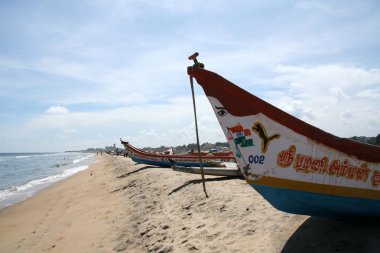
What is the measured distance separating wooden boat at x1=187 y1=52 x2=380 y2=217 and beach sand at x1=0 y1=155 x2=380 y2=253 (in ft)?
1.76

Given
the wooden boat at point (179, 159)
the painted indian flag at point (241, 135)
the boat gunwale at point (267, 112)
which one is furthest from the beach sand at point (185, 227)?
the wooden boat at point (179, 159)

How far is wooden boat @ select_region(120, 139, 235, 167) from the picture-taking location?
19844 millimetres

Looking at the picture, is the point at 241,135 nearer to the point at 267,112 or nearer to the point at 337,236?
the point at 267,112

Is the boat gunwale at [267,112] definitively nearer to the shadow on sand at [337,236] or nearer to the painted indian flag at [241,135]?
the painted indian flag at [241,135]

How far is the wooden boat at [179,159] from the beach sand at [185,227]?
226 inches

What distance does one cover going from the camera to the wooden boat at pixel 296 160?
5324mm

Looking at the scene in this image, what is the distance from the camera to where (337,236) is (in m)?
5.41

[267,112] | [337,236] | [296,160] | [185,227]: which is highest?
[267,112]

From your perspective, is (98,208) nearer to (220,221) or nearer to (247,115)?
(220,221)

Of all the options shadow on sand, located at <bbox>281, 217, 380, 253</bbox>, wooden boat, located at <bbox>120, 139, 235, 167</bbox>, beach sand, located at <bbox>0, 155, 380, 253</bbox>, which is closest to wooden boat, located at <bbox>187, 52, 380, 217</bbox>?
shadow on sand, located at <bbox>281, 217, 380, 253</bbox>

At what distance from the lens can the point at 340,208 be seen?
5391 millimetres

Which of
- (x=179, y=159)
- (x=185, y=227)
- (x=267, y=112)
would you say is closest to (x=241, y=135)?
(x=267, y=112)

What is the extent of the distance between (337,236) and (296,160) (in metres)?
1.38

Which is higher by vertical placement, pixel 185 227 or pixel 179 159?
pixel 179 159
